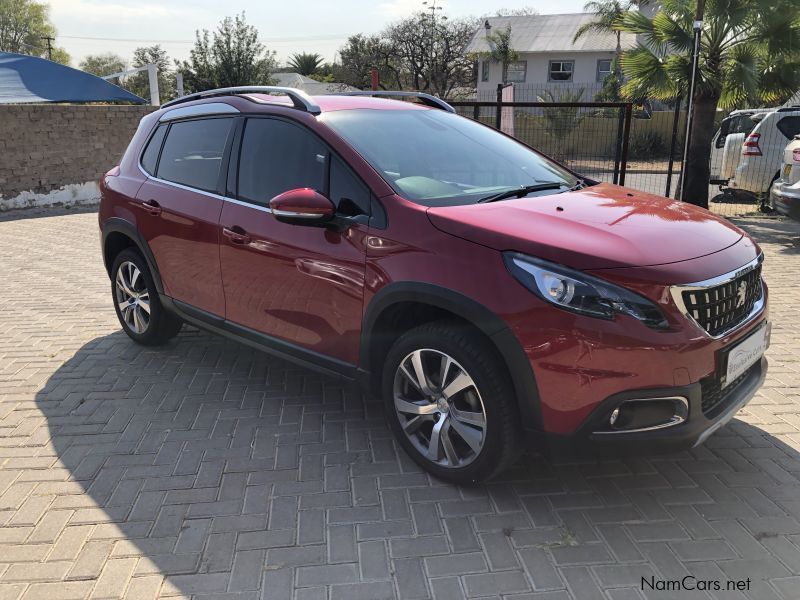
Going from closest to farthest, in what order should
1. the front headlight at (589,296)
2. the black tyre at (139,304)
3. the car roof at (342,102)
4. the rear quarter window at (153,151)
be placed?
the front headlight at (589,296) → the car roof at (342,102) → the rear quarter window at (153,151) → the black tyre at (139,304)

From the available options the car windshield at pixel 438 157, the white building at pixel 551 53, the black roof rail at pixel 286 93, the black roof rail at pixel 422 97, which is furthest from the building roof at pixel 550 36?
the black roof rail at pixel 286 93

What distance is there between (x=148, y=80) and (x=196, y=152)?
28.3m

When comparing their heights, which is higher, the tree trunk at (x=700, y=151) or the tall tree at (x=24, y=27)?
the tall tree at (x=24, y=27)

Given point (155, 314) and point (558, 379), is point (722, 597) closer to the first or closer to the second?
point (558, 379)

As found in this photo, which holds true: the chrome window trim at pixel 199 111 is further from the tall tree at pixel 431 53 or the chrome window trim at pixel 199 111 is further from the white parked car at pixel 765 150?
the tall tree at pixel 431 53

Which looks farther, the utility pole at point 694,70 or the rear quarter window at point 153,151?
the utility pole at point 694,70

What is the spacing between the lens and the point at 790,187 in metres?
8.16

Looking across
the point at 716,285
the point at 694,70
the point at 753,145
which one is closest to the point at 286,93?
the point at 716,285

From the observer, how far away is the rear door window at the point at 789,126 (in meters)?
11.3

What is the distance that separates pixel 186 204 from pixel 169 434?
146 centimetres

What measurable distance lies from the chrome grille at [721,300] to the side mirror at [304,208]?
5.39 feet

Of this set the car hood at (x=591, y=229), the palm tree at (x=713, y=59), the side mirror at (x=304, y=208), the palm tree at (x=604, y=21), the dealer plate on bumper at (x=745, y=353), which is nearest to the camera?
the car hood at (x=591, y=229)

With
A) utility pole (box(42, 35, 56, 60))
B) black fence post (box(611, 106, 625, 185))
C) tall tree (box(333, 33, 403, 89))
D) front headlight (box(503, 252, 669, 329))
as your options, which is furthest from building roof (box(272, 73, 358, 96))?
front headlight (box(503, 252, 669, 329))

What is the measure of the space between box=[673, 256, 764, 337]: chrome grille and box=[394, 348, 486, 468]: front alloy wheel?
94 centimetres
